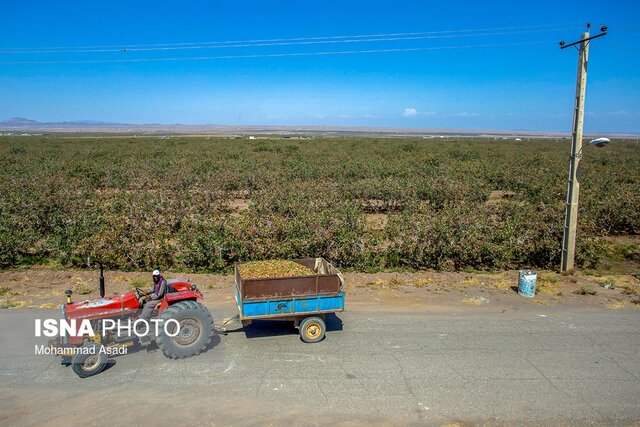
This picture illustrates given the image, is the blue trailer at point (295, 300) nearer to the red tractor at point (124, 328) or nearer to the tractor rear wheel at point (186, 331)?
the tractor rear wheel at point (186, 331)

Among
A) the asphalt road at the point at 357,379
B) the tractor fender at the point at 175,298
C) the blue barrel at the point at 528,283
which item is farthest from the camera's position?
the blue barrel at the point at 528,283

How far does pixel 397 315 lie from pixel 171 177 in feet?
74.7

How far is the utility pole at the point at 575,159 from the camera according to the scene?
13680 millimetres

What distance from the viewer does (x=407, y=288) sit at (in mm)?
13086

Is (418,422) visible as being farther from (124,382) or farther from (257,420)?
(124,382)

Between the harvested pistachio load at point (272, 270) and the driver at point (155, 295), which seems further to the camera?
the harvested pistachio load at point (272, 270)

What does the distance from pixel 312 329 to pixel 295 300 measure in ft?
2.41

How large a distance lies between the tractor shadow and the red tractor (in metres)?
1.28

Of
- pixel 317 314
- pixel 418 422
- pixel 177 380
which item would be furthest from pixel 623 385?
pixel 177 380

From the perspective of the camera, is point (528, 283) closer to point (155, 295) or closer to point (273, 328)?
point (273, 328)

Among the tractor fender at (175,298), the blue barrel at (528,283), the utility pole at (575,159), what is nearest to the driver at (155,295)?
the tractor fender at (175,298)

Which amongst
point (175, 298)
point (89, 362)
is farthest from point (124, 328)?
point (175, 298)

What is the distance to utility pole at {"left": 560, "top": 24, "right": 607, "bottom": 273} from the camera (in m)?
13.7

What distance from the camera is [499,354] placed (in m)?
9.05
